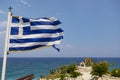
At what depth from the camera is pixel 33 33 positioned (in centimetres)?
1129

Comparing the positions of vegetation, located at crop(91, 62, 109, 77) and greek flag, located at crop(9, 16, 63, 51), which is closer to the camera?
greek flag, located at crop(9, 16, 63, 51)

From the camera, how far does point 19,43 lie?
10.9 metres

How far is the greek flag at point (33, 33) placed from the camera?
35.7 feet

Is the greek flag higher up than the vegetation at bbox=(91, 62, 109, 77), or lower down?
higher up

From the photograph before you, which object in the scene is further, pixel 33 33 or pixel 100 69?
pixel 100 69

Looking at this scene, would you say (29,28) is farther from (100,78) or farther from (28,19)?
(100,78)

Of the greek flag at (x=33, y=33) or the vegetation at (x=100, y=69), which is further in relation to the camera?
the vegetation at (x=100, y=69)

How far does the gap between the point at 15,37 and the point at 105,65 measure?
119 ft

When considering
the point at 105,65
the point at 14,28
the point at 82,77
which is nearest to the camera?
the point at 14,28

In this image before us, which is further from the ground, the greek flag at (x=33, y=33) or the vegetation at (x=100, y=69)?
the greek flag at (x=33, y=33)

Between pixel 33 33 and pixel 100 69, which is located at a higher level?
pixel 33 33

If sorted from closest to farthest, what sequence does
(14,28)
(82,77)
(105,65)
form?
(14,28)
(105,65)
(82,77)

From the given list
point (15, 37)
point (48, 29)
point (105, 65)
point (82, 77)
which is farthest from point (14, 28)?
point (82, 77)

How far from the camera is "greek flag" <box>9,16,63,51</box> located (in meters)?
10.9
